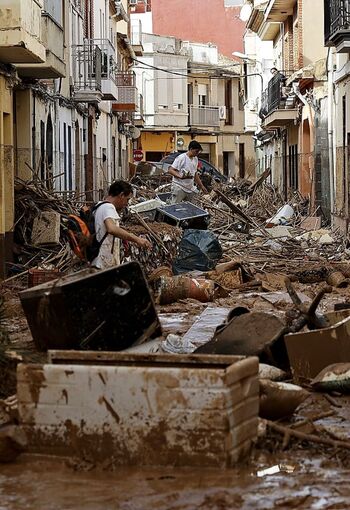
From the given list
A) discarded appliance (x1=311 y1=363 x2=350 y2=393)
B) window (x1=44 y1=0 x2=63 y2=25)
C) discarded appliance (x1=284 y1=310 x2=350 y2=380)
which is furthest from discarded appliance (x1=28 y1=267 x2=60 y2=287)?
discarded appliance (x1=311 y1=363 x2=350 y2=393)

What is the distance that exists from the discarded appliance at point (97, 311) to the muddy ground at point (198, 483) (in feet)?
7.56

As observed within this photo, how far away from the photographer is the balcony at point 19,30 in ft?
56.3

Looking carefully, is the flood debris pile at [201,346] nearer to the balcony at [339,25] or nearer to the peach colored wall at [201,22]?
the balcony at [339,25]

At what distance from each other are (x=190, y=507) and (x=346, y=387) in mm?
2948

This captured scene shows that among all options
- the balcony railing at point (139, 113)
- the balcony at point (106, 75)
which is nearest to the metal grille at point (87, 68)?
the balcony at point (106, 75)

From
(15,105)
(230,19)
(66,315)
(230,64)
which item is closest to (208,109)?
(230,64)

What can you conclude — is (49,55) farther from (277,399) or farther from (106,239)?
(277,399)

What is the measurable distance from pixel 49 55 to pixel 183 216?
3.93 m

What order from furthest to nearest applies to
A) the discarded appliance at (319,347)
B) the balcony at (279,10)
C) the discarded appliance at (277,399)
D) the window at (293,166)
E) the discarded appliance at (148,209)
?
the window at (293,166)
the balcony at (279,10)
the discarded appliance at (148,209)
the discarded appliance at (319,347)
the discarded appliance at (277,399)

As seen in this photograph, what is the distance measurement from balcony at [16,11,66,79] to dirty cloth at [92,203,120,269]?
31.3 ft

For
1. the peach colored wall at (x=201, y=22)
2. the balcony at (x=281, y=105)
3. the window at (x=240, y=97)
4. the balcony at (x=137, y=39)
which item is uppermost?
the peach colored wall at (x=201, y=22)

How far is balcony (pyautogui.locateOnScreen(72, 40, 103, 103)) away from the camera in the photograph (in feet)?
108

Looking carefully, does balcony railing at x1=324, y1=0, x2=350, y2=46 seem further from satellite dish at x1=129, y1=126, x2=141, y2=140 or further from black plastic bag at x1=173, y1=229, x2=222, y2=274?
satellite dish at x1=129, y1=126, x2=141, y2=140

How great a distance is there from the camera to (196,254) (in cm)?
1794
